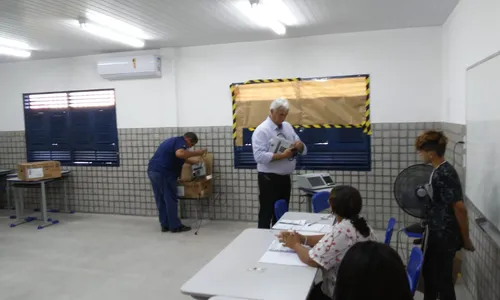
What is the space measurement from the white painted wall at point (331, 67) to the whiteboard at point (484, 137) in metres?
1.75

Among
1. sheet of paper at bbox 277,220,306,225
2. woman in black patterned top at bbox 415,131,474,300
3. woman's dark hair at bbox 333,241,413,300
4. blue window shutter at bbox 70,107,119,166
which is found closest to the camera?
woman's dark hair at bbox 333,241,413,300

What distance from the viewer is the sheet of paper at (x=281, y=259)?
7.04ft

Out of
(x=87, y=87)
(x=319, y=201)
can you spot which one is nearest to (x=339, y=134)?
(x=319, y=201)

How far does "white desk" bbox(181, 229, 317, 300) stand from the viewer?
5.91ft

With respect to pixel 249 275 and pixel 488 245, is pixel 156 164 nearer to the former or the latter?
pixel 249 275

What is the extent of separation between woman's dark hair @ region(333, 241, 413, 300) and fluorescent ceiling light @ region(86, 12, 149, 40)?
3.94 meters

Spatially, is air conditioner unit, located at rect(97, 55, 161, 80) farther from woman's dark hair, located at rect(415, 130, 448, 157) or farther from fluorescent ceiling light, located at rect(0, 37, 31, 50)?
woman's dark hair, located at rect(415, 130, 448, 157)

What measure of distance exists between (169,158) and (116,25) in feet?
6.15

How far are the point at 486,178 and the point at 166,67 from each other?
472 centimetres

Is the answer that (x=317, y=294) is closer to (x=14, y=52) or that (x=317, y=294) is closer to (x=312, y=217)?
(x=312, y=217)

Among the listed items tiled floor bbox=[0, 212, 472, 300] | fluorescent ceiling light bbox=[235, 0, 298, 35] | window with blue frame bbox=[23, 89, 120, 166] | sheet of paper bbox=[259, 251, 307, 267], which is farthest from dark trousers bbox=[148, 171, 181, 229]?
sheet of paper bbox=[259, 251, 307, 267]

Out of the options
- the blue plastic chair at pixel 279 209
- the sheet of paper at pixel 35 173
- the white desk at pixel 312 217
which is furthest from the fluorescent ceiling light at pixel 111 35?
the white desk at pixel 312 217

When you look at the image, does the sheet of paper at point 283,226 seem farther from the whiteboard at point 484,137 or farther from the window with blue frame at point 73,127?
the window with blue frame at point 73,127

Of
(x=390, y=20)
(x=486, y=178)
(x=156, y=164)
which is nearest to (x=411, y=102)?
(x=390, y=20)
